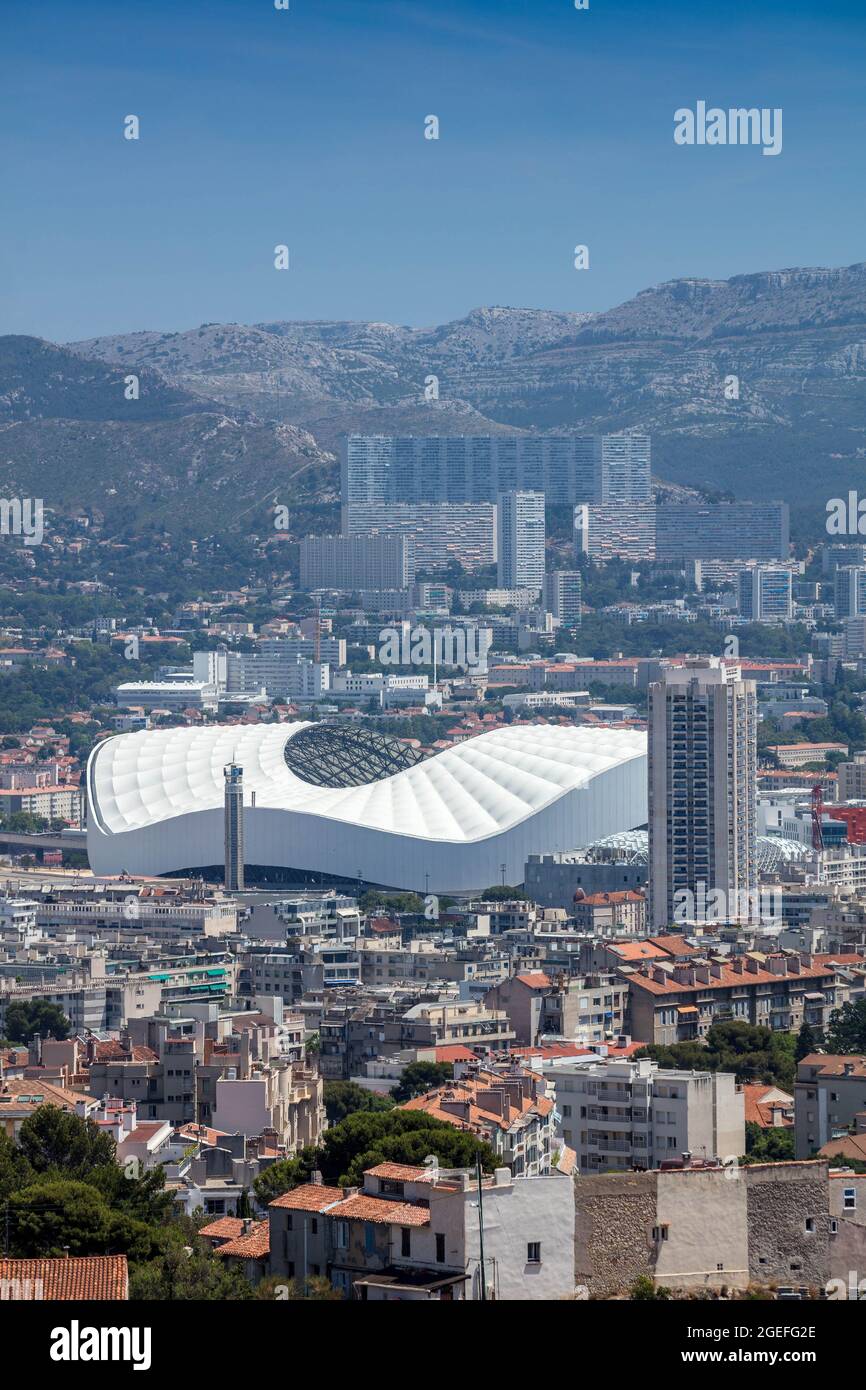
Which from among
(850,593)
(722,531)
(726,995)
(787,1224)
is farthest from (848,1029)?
(722,531)

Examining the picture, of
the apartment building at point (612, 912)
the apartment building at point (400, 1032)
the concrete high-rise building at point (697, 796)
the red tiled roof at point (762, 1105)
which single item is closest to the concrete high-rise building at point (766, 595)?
the apartment building at point (612, 912)

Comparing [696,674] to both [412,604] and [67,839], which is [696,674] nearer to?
[67,839]

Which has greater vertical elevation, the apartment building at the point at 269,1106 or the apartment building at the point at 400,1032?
the apartment building at the point at 269,1106

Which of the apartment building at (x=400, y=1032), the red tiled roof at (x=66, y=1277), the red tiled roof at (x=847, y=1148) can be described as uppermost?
the red tiled roof at (x=66, y=1277)

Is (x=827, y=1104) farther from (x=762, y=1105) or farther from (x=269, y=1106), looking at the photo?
(x=269, y=1106)

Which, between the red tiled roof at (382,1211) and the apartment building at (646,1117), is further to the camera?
the apartment building at (646,1117)

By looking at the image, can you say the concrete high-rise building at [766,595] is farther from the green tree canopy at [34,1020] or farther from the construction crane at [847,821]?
the green tree canopy at [34,1020]

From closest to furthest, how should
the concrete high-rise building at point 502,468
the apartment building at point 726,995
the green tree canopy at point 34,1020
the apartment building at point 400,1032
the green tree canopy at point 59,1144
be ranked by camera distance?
the green tree canopy at point 59,1144
the apartment building at point 400,1032
the apartment building at point 726,995
the green tree canopy at point 34,1020
the concrete high-rise building at point 502,468
